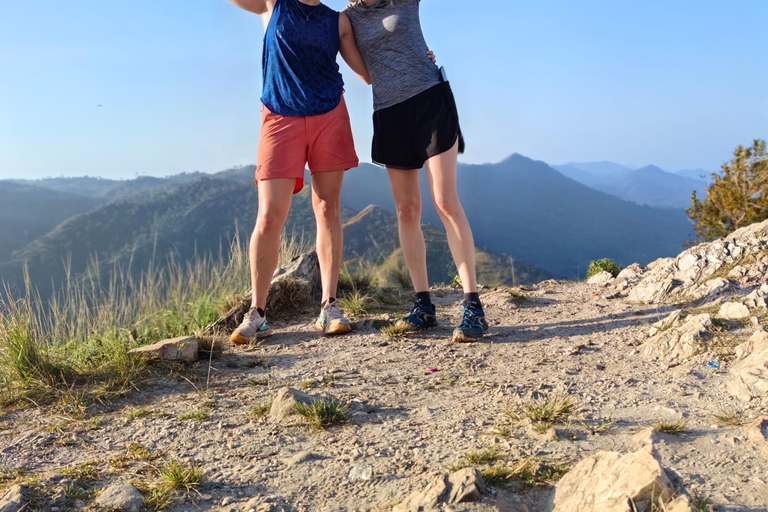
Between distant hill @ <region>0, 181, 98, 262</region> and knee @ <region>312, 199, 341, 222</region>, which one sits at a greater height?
distant hill @ <region>0, 181, 98, 262</region>

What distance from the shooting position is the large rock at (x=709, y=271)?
385 cm

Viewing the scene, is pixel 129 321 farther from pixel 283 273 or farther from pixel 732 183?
pixel 732 183

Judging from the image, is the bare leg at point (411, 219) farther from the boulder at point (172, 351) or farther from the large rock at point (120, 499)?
the large rock at point (120, 499)

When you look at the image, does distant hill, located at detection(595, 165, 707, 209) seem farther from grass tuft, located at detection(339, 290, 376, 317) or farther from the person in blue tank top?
the person in blue tank top

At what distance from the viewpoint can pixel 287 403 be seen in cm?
231

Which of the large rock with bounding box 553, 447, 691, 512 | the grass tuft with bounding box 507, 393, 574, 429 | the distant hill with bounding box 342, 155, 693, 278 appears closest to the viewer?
the large rock with bounding box 553, 447, 691, 512

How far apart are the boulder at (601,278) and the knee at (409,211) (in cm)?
265

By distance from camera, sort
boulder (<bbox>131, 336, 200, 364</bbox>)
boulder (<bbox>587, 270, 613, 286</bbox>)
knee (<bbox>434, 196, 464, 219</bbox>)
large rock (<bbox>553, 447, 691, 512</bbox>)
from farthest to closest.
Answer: boulder (<bbox>587, 270, 613, 286</bbox>) < knee (<bbox>434, 196, 464, 219</bbox>) < boulder (<bbox>131, 336, 200, 364</bbox>) < large rock (<bbox>553, 447, 691, 512</bbox>)

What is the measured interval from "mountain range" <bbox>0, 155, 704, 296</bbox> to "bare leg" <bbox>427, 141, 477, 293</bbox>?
3.62 feet

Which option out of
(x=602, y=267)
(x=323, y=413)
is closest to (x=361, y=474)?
(x=323, y=413)

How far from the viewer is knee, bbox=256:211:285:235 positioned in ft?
11.2

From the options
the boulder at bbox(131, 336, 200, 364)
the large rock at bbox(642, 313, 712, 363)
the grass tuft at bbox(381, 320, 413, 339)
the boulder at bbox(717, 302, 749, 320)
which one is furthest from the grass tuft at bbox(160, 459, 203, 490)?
the boulder at bbox(717, 302, 749, 320)

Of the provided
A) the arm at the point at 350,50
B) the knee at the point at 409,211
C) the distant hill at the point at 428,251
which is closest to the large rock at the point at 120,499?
the knee at the point at 409,211

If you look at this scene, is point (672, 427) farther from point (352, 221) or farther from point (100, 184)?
point (100, 184)
